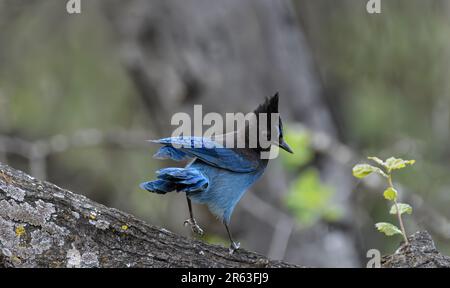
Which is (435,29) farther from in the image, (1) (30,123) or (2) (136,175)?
(1) (30,123)

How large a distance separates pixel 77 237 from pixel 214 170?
1284 mm

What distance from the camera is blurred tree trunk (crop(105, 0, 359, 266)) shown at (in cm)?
760

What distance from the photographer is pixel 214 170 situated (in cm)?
430

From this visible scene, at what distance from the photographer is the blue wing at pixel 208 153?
402cm

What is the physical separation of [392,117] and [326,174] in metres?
1.29

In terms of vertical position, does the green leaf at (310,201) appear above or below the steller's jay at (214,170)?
above

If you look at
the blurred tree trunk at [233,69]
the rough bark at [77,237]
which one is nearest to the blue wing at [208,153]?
the rough bark at [77,237]

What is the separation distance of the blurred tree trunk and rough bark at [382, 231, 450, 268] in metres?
4.07

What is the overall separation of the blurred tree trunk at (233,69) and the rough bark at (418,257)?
4.07 metres

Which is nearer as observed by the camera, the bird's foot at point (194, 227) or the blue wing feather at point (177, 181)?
the blue wing feather at point (177, 181)

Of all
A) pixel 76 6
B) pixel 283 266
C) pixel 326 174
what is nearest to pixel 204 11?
pixel 76 6

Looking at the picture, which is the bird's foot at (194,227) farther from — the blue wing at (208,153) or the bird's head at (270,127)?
the bird's head at (270,127)

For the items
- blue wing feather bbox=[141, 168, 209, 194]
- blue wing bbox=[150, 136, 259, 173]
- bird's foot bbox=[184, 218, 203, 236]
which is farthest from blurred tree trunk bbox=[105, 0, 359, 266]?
blue wing feather bbox=[141, 168, 209, 194]

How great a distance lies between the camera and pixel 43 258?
3092 mm
